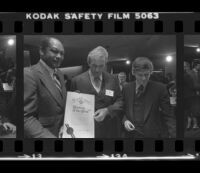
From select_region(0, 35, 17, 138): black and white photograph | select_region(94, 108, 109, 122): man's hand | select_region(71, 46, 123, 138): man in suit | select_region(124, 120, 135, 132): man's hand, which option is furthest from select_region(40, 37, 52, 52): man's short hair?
select_region(124, 120, 135, 132): man's hand

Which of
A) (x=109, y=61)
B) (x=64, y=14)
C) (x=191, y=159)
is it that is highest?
(x=64, y=14)

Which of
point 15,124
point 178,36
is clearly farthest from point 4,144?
point 178,36

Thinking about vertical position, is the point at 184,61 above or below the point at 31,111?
above

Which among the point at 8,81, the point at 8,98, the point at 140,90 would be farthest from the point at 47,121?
the point at 140,90

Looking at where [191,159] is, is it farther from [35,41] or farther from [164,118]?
[35,41]

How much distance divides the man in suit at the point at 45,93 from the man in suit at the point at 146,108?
0.92 meters

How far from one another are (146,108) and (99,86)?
2.35 feet

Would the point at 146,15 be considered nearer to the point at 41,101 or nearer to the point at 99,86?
the point at 99,86

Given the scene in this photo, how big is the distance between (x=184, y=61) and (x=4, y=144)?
273 centimetres

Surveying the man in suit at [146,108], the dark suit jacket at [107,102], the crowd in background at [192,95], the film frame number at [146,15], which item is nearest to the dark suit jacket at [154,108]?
the man in suit at [146,108]

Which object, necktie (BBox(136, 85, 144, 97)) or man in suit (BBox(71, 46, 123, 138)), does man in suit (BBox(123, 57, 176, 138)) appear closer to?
necktie (BBox(136, 85, 144, 97))

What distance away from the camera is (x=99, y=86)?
9258 mm

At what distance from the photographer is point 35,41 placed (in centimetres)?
919

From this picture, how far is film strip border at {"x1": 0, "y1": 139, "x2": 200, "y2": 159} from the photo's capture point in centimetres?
927
